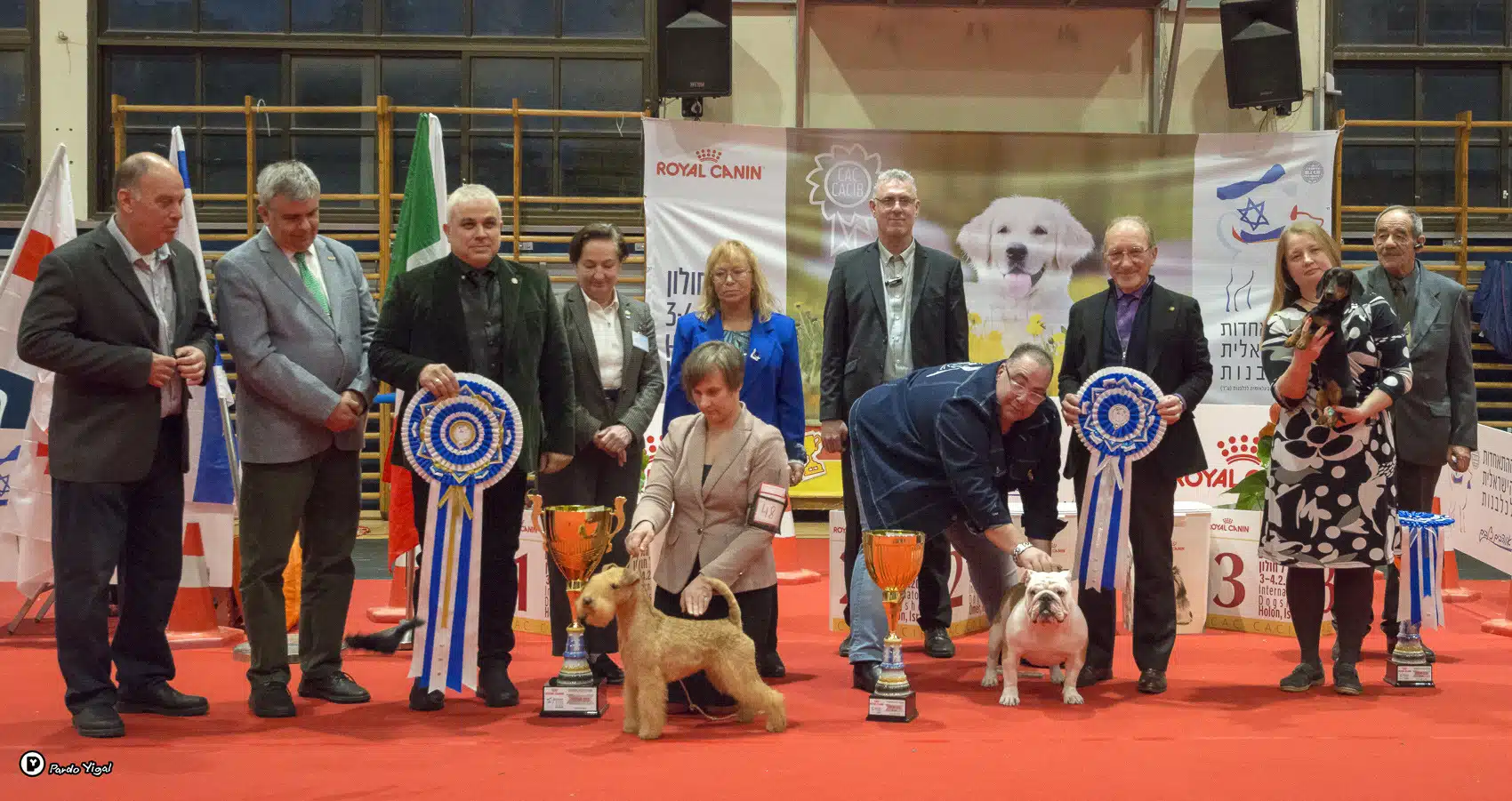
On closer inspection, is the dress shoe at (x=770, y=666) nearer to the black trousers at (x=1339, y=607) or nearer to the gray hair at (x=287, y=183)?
the black trousers at (x=1339, y=607)

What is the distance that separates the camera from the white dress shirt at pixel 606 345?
423 cm

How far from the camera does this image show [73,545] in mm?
3365

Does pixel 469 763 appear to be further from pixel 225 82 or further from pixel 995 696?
pixel 225 82

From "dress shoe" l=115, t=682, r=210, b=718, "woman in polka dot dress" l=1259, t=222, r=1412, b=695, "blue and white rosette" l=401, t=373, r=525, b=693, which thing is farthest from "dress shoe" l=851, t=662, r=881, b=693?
"dress shoe" l=115, t=682, r=210, b=718

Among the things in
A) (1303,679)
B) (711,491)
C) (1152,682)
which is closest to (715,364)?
(711,491)

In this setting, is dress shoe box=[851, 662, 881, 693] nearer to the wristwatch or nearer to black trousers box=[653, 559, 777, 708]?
black trousers box=[653, 559, 777, 708]

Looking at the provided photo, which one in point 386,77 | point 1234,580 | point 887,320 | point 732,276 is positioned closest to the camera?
point 732,276

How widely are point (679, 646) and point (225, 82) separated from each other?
722cm

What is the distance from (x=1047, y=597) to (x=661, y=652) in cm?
106

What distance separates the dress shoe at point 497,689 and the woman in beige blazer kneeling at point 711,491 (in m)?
0.44

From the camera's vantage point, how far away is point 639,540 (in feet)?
11.2

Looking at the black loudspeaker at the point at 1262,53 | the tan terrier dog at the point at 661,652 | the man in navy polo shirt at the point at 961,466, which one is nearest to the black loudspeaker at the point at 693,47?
the black loudspeaker at the point at 1262,53

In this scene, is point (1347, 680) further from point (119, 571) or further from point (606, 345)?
point (119, 571)

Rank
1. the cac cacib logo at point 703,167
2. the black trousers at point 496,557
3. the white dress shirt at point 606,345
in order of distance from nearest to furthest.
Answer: the black trousers at point 496,557, the white dress shirt at point 606,345, the cac cacib logo at point 703,167
